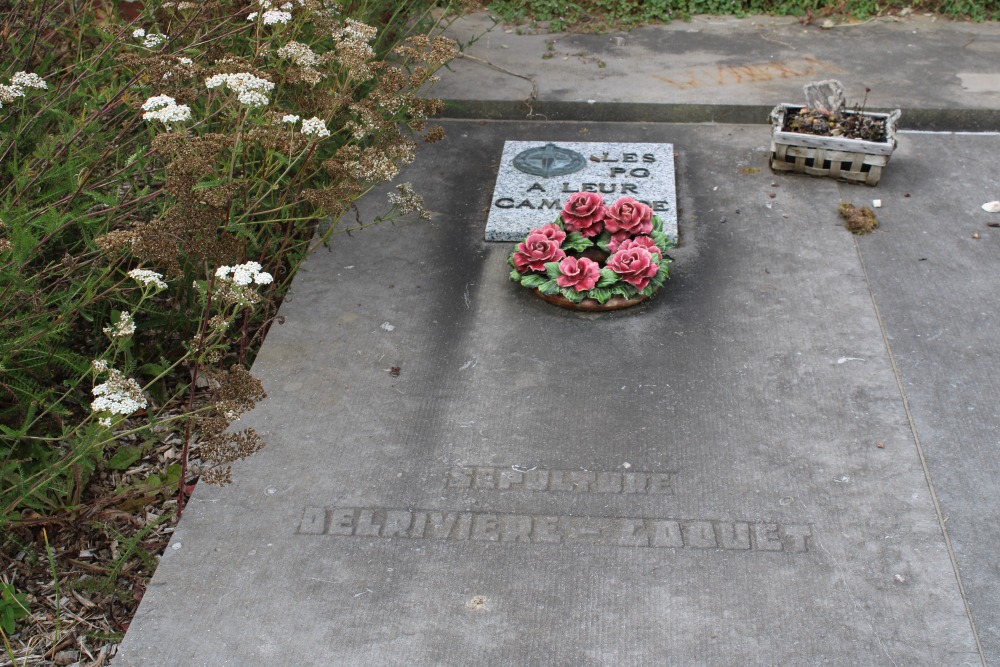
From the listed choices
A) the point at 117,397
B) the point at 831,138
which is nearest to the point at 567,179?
the point at 831,138

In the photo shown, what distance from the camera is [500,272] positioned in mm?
4359

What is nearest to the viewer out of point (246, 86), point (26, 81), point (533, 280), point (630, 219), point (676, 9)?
point (246, 86)

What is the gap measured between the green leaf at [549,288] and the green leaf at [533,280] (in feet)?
0.08

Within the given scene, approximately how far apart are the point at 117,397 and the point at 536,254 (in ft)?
6.64

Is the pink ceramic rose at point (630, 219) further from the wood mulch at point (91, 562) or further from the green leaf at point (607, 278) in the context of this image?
the wood mulch at point (91, 562)

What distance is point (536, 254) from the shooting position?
4.16m

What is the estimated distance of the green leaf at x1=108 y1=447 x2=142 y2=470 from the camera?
3.45 m

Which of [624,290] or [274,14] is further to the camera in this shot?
[624,290]

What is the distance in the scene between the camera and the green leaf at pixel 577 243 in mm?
4297

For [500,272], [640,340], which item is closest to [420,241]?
[500,272]

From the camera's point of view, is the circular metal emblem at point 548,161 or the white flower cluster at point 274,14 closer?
the white flower cluster at point 274,14

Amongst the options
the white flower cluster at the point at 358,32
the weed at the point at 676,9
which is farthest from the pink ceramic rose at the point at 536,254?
the weed at the point at 676,9

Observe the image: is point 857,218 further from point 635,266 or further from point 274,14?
point 274,14

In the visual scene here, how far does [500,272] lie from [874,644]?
2.32 meters
